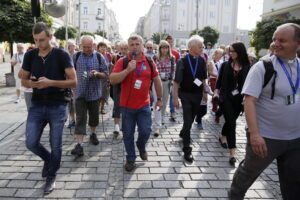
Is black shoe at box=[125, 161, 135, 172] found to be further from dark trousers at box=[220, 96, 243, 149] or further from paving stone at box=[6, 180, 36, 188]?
dark trousers at box=[220, 96, 243, 149]

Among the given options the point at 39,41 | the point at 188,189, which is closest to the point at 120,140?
the point at 188,189

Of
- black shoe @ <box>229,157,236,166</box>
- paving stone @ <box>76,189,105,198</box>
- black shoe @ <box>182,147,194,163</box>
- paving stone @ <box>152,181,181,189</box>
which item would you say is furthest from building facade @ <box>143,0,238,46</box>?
paving stone @ <box>76,189,105,198</box>

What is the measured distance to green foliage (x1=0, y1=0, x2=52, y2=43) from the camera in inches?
464

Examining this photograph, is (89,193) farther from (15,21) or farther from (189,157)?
(15,21)

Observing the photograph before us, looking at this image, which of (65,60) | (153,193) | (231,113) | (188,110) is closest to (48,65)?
(65,60)

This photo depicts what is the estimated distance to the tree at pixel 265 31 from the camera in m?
17.8

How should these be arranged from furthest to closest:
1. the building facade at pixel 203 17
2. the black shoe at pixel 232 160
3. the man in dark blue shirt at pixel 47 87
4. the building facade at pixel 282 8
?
1. the building facade at pixel 203 17
2. the building facade at pixel 282 8
3. the black shoe at pixel 232 160
4. the man in dark blue shirt at pixel 47 87

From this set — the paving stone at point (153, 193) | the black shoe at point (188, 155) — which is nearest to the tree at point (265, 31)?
the black shoe at point (188, 155)

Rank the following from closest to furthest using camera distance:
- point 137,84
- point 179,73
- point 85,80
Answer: point 137,84
point 179,73
point 85,80

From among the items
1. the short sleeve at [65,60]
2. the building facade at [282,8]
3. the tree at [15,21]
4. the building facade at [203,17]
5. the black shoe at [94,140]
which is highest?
the building facade at [203,17]

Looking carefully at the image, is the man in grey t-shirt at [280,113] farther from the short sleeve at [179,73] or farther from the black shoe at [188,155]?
the short sleeve at [179,73]

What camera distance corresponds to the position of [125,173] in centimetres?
439

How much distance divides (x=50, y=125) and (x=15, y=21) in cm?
973

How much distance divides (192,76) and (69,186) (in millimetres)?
2584
